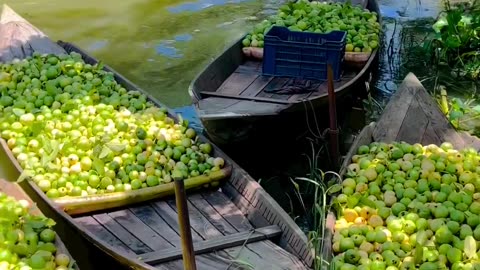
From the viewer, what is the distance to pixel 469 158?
4.11 meters

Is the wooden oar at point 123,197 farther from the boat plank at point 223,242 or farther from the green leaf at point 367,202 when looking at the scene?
the green leaf at point 367,202

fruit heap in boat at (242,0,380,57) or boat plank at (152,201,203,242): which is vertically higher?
fruit heap in boat at (242,0,380,57)

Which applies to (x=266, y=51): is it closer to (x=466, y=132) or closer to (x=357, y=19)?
(x=357, y=19)

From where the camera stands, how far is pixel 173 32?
8625 mm

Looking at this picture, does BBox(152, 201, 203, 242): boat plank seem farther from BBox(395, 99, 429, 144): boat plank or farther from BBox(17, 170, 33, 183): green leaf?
BBox(395, 99, 429, 144): boat plank

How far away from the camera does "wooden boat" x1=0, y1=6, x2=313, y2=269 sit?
3605 mm

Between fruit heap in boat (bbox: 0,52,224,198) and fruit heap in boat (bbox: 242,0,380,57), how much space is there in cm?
172

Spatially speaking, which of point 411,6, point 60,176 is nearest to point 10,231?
point 60,176

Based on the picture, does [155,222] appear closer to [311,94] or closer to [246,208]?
[246,208]

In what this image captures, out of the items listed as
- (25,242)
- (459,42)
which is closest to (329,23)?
(459,42)

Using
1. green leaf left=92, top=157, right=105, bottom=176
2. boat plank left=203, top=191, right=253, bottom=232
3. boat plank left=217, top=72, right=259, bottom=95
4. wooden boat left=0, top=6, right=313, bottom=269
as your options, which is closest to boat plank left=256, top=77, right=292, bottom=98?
boat plank left=217, top=72, right=259, bottom=95

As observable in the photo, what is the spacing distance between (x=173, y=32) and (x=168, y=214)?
15.9 ft

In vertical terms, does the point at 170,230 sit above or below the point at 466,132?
below

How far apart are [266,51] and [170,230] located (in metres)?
2.36
